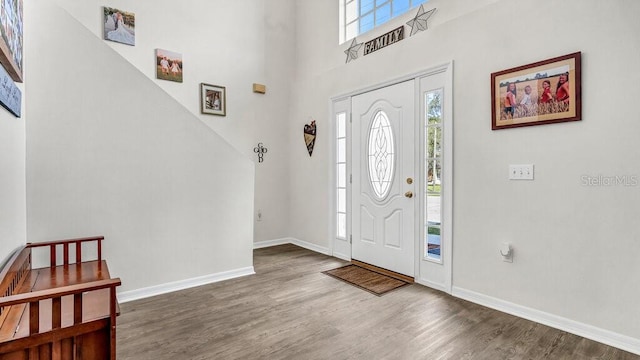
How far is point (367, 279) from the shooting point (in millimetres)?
3361

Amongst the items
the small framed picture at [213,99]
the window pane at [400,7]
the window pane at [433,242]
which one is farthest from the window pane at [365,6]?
the window pane at [433,242]

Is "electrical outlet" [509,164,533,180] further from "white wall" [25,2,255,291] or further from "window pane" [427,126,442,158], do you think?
"white wall" [25,2,255,291]

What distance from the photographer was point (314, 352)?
2027 millimetres

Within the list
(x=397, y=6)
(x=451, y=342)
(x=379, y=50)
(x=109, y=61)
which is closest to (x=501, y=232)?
(x=451, y=342)

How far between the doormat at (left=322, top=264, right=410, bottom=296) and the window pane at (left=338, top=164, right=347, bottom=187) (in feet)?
3.39

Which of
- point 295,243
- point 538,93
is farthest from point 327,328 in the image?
point 295,243

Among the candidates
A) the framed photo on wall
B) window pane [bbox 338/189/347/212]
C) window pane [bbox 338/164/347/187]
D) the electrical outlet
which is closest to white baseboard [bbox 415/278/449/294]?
the electrical outlet

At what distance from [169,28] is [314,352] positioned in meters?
4.08

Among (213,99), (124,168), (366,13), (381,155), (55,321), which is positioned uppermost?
(366,13)

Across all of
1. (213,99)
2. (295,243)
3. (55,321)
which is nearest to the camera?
(55,321)

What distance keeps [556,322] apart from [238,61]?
4588mm

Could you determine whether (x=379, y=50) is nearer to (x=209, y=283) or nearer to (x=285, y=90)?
(x=285, y=90)

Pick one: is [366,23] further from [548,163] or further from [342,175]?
[548,163]

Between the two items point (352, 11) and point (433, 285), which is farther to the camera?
point (352, 11)
